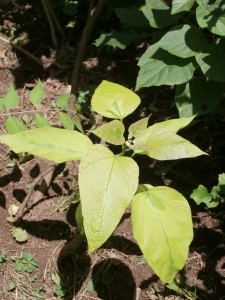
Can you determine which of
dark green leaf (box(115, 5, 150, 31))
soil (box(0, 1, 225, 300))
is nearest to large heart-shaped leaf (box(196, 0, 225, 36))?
dark green leaf (box(115, 5, 150, 31))

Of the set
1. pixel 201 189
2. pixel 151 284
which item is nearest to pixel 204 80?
pixel 201 189

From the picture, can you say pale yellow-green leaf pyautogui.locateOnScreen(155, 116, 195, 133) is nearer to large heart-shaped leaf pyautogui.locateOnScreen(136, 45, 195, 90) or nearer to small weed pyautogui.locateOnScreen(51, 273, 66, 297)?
large heart-shaped leaf pyautogui.locateOnScreen(136, 45, 195, 90)

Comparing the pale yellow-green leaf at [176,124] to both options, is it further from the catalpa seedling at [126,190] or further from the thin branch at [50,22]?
the thin branch at [50,22]

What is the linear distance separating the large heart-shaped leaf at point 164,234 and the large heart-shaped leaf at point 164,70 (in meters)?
0.87

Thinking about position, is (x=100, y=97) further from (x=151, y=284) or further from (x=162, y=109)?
(x=162, y=109)

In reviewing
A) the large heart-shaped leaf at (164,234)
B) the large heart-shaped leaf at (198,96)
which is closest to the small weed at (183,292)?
the large heart-shaped leaf at (164,234)

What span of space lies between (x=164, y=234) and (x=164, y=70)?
1.06 m

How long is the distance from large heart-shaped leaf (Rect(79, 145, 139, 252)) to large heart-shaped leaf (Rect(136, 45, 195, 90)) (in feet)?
2.79

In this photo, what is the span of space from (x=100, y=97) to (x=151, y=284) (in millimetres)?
1214

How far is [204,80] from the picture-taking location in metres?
2.33

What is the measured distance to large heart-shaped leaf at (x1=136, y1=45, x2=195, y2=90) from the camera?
7.23 ft

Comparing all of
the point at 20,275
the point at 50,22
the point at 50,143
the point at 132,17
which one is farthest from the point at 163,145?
the point at 50,22

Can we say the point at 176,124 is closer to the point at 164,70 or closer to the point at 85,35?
the point at 164,70

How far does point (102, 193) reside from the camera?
1400mm
